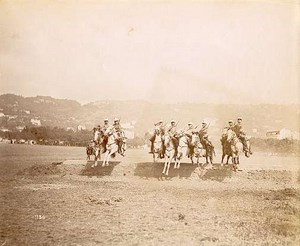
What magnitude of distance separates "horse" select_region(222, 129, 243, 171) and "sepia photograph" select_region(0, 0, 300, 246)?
0.02m

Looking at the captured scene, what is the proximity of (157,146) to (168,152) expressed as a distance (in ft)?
0.42

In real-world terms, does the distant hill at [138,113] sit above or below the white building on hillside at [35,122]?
above

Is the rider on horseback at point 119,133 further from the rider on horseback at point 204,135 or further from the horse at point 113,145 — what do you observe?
the rider on horseback at point 204,135

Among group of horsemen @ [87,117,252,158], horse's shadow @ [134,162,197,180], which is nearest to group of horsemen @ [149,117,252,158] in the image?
group of horsemen @ [87,117,252,158]

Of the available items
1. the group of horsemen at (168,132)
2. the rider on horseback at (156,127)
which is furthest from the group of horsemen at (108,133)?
the rider on horseback at (156,127)

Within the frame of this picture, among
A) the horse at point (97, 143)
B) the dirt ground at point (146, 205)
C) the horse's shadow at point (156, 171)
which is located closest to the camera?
the dirt ground at point (146, 205)

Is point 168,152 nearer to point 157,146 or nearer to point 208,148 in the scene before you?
point 157,146

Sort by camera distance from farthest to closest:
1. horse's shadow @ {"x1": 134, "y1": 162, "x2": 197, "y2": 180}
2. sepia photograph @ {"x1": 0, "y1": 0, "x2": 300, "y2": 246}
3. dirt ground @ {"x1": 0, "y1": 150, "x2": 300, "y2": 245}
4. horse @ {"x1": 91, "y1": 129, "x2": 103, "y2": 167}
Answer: horse @ {"x1": 91, "y1": 129, "x2": 103, "y2": 167} < horse's shadow @ {"x1": 134, "y1": 162, "x2": 197, "y2": 180} < sepia photograph @ {"x1": 0, "y1": 0, "x2": 300, "y2": 246} < dirt ground @ {"x1": 0, "y1": 150, "x2": 300, "y2": 245}

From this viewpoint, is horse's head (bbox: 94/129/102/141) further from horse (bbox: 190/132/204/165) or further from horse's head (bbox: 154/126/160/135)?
horse (bbox: 190/132/204/165)

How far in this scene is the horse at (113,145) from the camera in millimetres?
5379

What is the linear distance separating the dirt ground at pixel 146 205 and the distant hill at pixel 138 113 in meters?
0.39

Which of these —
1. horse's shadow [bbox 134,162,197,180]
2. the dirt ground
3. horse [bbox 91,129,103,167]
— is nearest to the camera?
the dirt ground

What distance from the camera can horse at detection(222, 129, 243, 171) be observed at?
17.2 feet

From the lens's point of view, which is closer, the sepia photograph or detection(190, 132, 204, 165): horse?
the sepia photograph
